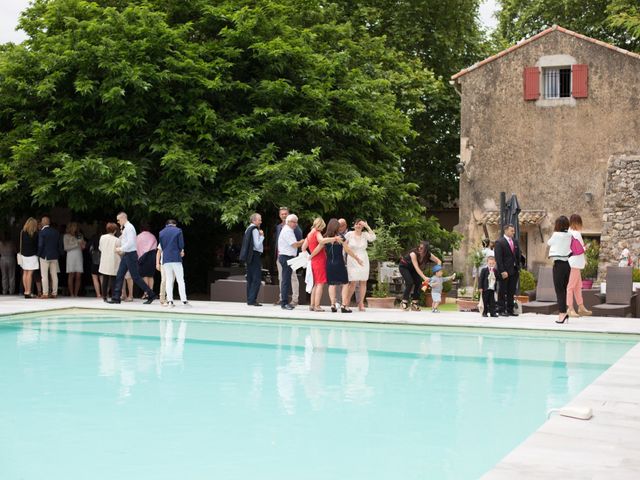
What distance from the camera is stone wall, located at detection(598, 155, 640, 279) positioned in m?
30.5

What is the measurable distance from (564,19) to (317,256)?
29925 millimetres

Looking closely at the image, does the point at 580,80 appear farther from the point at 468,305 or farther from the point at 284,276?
the point at 284,276

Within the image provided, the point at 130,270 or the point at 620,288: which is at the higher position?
the point at 130,270

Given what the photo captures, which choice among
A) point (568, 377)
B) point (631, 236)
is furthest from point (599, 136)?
point (568, 377)

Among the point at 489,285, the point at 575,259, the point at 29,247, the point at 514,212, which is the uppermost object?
the point at 514,212

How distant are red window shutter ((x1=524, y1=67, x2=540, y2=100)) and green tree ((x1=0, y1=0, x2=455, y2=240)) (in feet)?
33.5

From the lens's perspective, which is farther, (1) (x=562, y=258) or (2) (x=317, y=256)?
(2) (x=317, y=256)

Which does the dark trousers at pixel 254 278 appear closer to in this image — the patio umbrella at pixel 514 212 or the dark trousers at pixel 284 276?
the dark trousers at pixel 284 276

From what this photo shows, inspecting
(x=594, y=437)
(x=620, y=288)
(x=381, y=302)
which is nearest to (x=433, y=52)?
(x=381, y=302)

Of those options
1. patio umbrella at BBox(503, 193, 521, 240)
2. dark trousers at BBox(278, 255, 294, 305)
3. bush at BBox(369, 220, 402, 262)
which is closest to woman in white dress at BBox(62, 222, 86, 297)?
dark trousers at BBox(278, 255, 294, 305)

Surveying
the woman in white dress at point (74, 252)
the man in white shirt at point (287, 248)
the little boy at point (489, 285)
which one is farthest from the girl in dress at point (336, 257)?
the woman in white dress at point (74, 252)

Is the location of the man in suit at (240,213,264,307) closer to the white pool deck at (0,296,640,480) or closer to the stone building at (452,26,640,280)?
the white pool deck at (0,296,640,480)

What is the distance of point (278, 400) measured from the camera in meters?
8.16

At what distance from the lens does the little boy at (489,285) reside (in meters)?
15.4
